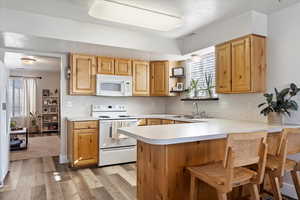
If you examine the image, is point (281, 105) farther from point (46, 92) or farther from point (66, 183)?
point (46, 92)

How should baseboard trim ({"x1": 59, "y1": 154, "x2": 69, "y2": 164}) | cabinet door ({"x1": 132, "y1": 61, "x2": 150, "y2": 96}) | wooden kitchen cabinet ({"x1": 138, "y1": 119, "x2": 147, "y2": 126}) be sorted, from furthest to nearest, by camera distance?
cabinet door ({"x1": 132, "y1": 61, "x2": 150, "y2": 96}), wooden kitchen cabinet ({"x1": 138, "y1": 119, "x2": 147, "y2": 126}), baseboard trim ({"x1": 59, "y1": 154, "x2": 69, "y2": 164})

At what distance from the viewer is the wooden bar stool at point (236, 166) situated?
57.1 inches

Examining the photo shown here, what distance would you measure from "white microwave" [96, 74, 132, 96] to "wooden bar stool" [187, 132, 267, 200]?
2905mm

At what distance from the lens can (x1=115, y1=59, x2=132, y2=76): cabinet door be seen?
14.3 feet

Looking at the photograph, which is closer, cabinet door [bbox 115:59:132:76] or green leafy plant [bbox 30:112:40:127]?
cabinet door [bbox 115:59:132:76]

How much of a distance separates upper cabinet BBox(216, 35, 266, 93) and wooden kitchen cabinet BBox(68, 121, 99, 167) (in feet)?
8.03

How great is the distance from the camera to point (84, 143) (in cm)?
367

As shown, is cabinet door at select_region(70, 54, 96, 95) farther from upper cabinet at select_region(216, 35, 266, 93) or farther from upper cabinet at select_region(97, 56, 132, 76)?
upper cabinet at select_region(216, 35, 266, 93)

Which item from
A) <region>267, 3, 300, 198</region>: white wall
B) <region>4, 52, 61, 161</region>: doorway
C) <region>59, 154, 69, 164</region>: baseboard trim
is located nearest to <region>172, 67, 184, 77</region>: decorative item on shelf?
<region>267, 3, 300, 198</region>: white wall

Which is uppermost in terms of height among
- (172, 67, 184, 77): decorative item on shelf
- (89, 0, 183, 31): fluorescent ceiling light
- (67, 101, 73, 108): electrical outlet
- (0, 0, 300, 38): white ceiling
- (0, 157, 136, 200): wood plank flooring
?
(0, 0, 300, 38): white ceiling

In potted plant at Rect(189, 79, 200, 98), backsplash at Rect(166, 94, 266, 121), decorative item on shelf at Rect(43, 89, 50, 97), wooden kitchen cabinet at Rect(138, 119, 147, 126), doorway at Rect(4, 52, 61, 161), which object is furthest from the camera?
decorative item on shelf at Rect(43, 89, 50, 97)

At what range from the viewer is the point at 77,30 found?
3.20m

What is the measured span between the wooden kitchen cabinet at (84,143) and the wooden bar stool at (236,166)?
2446mm

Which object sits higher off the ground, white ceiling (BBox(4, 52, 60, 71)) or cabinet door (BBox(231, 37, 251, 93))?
white ceiling (BBox(4, 52, 60, 71))
